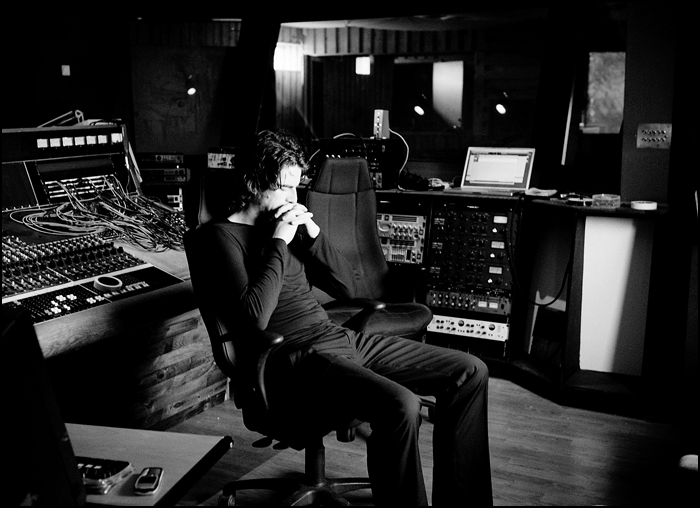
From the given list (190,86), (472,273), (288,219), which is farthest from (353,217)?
(190,86)

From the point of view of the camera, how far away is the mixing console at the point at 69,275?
8.20 ft

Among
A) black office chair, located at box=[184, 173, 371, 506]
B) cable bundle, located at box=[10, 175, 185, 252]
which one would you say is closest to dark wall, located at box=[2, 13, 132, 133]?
cable bundle, located at box=[10, 175, 185, 252]

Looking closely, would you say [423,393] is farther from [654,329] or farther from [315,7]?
[315,7]

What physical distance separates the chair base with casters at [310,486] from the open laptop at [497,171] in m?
1.98

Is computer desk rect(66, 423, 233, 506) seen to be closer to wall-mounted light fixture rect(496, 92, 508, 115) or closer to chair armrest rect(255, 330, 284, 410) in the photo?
chair armrest rect(255, 330, 284, 410)

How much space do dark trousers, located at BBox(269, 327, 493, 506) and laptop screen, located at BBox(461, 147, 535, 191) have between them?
1.79 metres

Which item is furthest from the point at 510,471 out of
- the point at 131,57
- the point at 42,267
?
the point at 131,57

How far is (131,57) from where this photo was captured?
5965 mm

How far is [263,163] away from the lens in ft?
8.39

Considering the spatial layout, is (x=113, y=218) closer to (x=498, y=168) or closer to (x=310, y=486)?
(x=310, y=486)

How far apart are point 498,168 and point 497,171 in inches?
0.8

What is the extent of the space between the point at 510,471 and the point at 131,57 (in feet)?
15.1

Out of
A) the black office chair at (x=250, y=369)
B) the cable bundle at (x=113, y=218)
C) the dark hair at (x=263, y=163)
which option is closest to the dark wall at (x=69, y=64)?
the cable bundle at (x=113, y=218)

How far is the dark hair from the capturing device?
2555 mm
